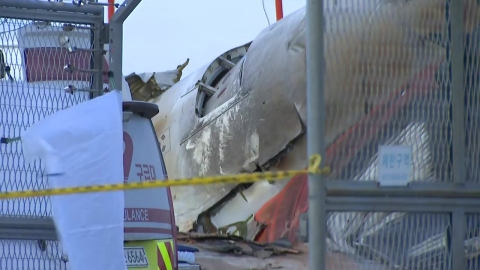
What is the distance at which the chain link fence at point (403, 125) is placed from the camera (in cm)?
341

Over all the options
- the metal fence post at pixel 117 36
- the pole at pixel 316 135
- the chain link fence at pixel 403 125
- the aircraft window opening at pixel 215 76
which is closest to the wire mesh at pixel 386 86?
the chain link fence at pixel 403 125

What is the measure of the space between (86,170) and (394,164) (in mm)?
1400

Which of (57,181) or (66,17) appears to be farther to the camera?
(66,17)

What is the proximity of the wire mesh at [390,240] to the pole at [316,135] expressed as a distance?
0.20m

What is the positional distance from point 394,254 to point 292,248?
6052 millimetres

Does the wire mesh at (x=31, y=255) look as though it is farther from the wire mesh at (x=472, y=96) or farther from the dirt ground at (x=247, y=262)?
the dirt ground at (x=247, y=262)

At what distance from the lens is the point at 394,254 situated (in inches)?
140

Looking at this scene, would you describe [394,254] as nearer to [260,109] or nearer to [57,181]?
[57,181]

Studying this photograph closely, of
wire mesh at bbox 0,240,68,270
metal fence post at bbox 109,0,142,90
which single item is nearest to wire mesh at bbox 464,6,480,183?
metal fence post at bbox 109,0,142,90

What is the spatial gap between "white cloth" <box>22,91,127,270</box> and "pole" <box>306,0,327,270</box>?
1.20 metres

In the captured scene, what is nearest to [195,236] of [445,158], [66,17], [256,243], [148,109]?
[256,243]

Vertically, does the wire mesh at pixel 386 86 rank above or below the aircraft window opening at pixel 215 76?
below

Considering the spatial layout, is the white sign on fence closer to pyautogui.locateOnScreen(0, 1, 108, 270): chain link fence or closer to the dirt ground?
pyautogui.locateOnScreen(0, 1, 108, 270): chain link fence

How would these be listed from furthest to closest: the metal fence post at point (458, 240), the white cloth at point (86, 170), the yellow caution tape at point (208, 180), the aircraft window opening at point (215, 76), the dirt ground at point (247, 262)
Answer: the aircraft window opening at point (215, 76)
the dirt ground at point (247, 262)
the white cloth at point (86, 170)
the metal fence post at point (458, 240)
the yellow caution tape at point (208, 180)
